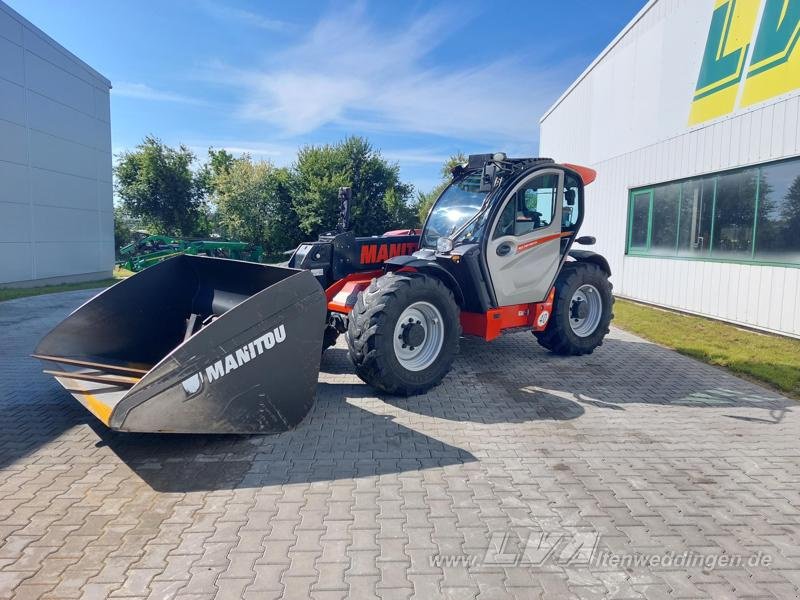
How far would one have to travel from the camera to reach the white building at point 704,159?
847cm

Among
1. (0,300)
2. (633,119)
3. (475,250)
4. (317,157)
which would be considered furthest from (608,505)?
(317,157)

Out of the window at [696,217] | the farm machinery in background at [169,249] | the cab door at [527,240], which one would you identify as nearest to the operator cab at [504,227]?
the cab door at [527,240]

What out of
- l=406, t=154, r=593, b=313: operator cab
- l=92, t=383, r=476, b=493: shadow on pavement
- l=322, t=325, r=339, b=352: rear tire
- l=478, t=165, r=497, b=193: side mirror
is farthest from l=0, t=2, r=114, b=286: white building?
l=478, t=165, r=497, b=193: side mirror

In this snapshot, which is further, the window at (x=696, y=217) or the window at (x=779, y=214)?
the window at (x=696, y=217)

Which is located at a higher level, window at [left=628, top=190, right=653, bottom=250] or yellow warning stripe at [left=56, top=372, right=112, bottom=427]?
window at [left=628, top=190, right=653, bottom=250]

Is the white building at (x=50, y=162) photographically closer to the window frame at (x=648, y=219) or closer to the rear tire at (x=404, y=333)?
the rear tire at (x=404, y=333)

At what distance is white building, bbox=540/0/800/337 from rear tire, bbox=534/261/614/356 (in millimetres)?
3146

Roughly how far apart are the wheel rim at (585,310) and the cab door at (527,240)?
90cm

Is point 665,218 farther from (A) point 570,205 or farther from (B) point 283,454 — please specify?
(B) point 283,454

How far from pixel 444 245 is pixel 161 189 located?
31170mm

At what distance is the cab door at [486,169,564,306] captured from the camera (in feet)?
20.4

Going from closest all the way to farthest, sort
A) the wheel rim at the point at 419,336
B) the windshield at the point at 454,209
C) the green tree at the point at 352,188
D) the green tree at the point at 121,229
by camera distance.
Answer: the wheel rim at the point at 419,336, the windshield at the point at 454,209, the green tree at the point at 352,188, the green tree at the point at 121,229

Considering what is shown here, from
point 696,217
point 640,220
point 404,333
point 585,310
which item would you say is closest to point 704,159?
point 696,217

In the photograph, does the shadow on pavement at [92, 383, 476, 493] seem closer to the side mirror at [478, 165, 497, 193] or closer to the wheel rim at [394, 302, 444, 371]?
the wheel rim at [394, 302, 444, 371]
